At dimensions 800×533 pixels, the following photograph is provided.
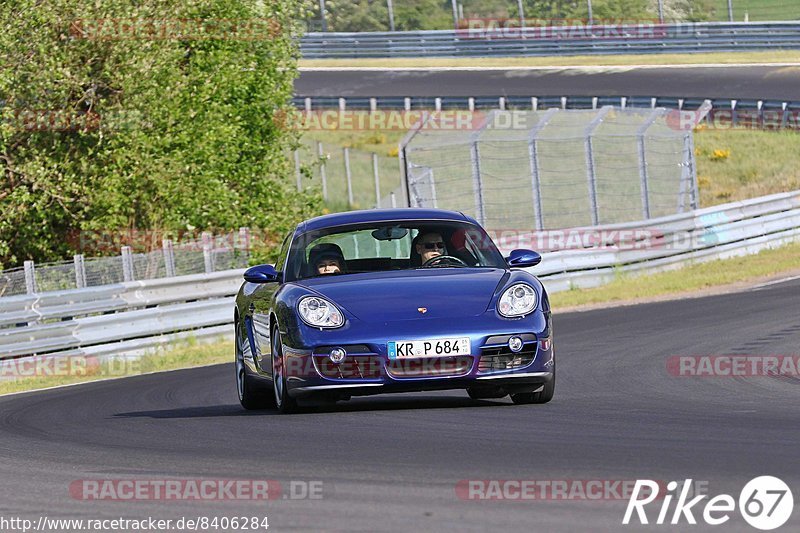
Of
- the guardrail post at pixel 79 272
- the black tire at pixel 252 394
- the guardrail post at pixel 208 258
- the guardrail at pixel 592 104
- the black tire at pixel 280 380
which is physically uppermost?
the black tire at pixel 280 380

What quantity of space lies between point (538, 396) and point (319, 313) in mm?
1541

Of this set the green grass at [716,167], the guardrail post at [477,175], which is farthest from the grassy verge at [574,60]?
the guardrail post at [477,175]

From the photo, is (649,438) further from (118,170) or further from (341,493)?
(118,170)

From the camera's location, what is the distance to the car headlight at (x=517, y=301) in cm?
938

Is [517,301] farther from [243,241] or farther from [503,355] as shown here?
[243,241]

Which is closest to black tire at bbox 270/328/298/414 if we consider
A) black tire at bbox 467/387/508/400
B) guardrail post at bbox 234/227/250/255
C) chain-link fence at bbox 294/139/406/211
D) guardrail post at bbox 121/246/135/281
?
black tire at bbox 467/387/508/400

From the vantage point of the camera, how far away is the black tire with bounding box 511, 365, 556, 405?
968 centimetres

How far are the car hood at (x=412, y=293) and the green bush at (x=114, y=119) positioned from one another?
Result: 14095mm

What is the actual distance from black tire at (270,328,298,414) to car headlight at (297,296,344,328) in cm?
39

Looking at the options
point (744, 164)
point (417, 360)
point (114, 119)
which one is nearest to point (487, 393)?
point (417, 360)

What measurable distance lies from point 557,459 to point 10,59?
1765 cm

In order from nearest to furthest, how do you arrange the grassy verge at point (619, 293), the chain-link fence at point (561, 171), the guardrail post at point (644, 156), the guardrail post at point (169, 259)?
the grassy verge at point (619, 293) → the guardrail post at point (169, 259) → the chain-link fence at point (561, 171) → the guardrail post at point (644, 156)

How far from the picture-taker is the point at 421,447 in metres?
7.60

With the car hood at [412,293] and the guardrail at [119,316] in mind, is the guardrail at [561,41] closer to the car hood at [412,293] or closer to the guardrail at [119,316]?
the guardrail at [119,316]
